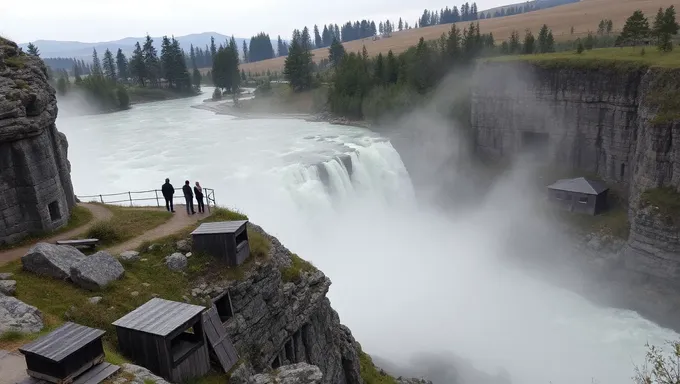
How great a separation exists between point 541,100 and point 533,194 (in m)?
8.29

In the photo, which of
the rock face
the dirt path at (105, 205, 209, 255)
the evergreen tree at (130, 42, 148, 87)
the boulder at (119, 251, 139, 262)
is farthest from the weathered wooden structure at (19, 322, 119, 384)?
the evergreen tree at (130, 42, 148, 87)

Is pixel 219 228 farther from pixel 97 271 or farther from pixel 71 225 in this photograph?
pixel 71 225

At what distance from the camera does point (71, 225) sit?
1838cm

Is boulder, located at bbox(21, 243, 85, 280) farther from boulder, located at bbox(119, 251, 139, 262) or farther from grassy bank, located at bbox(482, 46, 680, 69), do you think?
grassy bank, located at bbox(482, 46, 680, 69)

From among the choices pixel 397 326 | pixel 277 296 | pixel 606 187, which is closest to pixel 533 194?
pixel 606 187

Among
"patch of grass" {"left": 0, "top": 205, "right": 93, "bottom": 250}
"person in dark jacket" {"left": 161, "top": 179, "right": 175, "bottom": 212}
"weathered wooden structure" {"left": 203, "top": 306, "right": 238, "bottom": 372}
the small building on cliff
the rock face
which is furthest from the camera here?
the small building on cliff

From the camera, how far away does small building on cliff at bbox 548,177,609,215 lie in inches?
1486

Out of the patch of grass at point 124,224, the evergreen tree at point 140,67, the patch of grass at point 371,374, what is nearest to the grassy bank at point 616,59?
the patch of grass at point 371,374

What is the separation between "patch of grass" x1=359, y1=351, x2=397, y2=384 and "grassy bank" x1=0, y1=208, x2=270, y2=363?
759cm

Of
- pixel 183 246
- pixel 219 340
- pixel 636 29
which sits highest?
pixel 636 29

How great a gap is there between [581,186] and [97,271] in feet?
115

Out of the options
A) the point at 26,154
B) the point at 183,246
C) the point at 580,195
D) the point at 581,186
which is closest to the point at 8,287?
the point at 183,246

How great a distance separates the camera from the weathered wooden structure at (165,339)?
11414mm

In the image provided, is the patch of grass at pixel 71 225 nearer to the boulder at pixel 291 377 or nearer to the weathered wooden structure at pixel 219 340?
the weathered wooden structure at pixel 219 340
